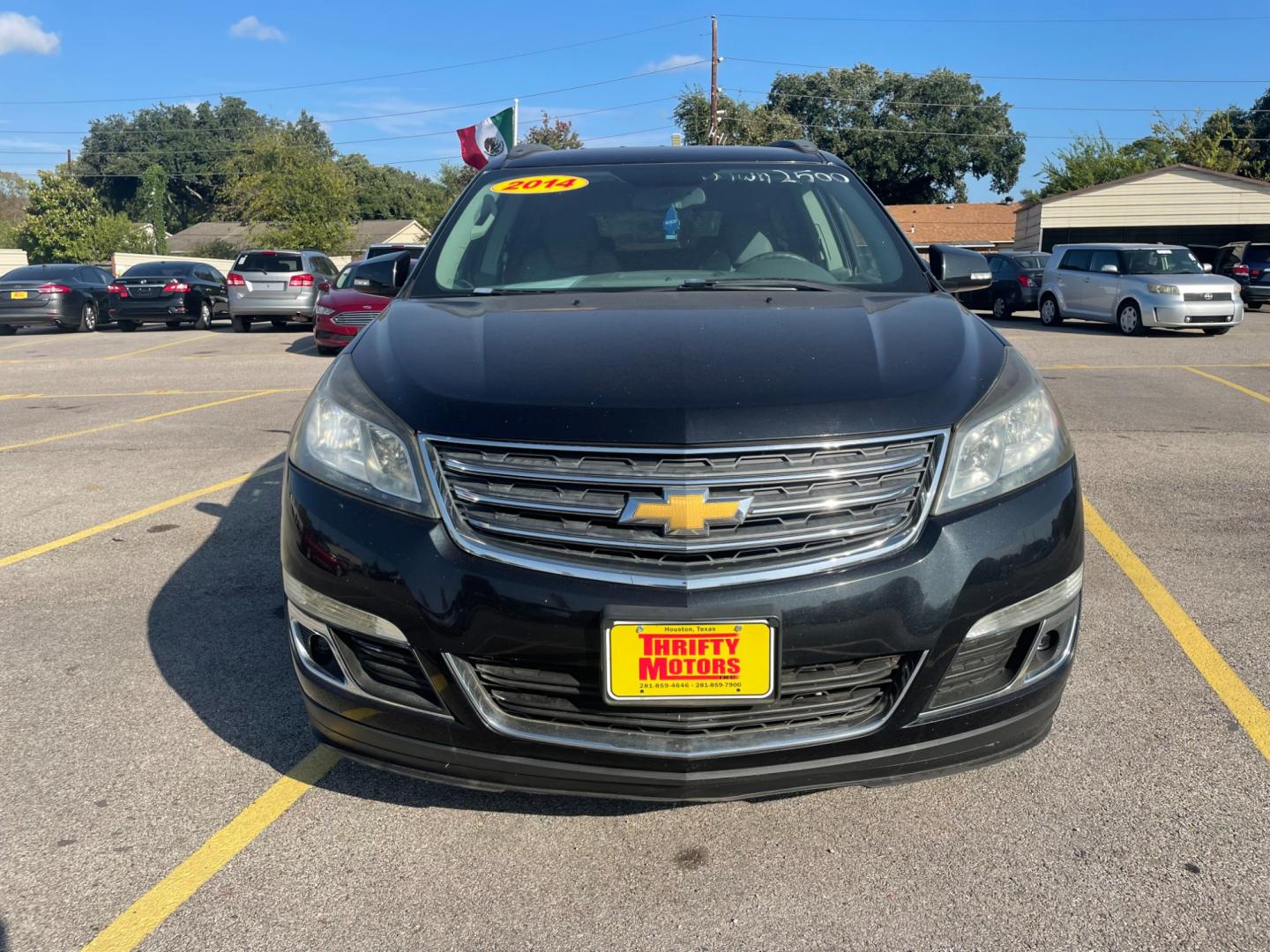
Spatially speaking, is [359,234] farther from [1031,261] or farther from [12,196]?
[1031,261]

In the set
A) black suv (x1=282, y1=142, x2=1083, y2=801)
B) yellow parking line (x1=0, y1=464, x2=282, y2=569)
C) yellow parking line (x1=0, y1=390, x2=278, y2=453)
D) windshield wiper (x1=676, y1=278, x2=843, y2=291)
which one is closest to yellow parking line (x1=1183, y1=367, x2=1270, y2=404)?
windshield wiper (x1=676, y1=278, x2=843, y2=291)

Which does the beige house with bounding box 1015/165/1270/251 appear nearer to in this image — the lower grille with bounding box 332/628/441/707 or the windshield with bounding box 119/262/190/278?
the windshield with bounding box 119/262/190/278

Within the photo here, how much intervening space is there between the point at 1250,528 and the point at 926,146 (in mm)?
68834

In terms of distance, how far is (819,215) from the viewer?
158 inches

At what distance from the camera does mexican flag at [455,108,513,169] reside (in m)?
18.9

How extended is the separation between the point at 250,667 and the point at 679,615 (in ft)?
6.97

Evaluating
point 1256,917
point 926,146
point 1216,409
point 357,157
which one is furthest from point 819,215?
point 357,157

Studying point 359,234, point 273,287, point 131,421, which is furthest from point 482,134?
point 359,234

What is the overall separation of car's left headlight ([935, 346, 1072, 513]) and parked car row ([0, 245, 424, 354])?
1738 centimetres

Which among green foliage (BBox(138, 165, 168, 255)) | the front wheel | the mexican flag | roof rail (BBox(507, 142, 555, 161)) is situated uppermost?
green foliage (BBox(138, 165, 168, 255))

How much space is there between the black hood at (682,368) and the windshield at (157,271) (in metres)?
21.7

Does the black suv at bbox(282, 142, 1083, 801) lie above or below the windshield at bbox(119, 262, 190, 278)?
below

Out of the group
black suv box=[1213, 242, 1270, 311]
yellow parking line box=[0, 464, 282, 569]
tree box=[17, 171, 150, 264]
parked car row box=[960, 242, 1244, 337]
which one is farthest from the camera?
tree box=[17, 171, 150, 264]

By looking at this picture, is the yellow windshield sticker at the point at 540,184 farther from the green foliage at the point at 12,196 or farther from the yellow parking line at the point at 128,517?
the green foliage at the point at 12,196
